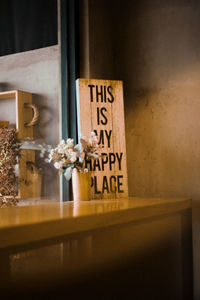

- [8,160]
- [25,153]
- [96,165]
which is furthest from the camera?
[25,153]

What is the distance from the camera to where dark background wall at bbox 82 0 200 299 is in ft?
9.42

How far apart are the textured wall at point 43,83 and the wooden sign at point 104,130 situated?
14.3 inches

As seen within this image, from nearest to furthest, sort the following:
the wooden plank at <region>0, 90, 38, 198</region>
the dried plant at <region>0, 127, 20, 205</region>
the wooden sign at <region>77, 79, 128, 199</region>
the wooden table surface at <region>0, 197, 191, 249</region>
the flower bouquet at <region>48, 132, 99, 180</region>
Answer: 1. the wooden table surface at <region>0, 197, 191, 249</region>
2. the flower bouquet at <region>48, 132, 99, 180</region>
3. the wooden sign at <region>77, 79, 128, 199</region>
4. the dried plant at <region>0, 127, 20, 205</region>
5. the wooden plank at <region>0, 90, 38, 198</region>

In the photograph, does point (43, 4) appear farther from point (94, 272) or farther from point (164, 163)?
point (94, 272)

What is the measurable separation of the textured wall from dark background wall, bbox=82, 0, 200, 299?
0.27 meters

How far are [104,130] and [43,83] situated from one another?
2.15 feet

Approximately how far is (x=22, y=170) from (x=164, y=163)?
3.53 ft

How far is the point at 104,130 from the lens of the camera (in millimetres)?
2697

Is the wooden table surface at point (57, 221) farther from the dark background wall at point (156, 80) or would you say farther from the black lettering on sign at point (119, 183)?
the dark background wall at point (156, 80)

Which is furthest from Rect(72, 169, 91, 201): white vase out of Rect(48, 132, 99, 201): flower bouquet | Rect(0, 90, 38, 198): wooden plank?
Rect(0, 90, 38, 198): wooden plank

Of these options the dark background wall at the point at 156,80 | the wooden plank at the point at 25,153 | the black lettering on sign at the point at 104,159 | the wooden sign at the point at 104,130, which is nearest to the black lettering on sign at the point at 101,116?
the wooden sign at the point at 104,130

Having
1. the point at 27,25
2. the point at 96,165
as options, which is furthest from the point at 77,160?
the point at 27,25

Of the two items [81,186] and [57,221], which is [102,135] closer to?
[81,186]

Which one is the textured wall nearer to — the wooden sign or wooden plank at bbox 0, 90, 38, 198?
wooden plank at bbox 0, 90, 38, 198
